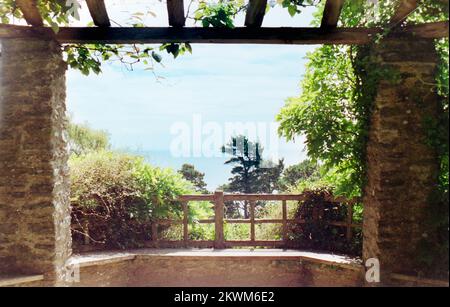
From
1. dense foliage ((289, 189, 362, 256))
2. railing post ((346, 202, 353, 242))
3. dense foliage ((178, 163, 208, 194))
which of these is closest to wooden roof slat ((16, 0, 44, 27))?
dense foliage ((289, 189, 362, 256))

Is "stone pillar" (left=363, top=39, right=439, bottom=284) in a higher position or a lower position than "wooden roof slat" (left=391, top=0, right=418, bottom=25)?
lower

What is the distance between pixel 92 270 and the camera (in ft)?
19.8

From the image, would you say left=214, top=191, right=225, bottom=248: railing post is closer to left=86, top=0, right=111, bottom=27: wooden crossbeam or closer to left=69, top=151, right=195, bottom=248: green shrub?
left=69, top=151, right=195, bottom=248: green shrub

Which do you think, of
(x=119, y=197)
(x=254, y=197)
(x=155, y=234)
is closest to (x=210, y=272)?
(x=155, y=234)

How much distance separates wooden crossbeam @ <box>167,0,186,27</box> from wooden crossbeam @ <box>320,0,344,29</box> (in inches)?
54.9

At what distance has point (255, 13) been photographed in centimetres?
437

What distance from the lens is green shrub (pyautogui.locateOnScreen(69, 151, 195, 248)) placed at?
682cm

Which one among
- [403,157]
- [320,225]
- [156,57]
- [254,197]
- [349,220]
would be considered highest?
[156,57]

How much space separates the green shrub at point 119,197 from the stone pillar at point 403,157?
3.56m

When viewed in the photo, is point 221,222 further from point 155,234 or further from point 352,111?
point 352,111

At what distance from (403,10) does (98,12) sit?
9.56ft

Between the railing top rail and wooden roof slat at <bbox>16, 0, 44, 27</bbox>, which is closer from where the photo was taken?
wooden roof slat at <bbox>16, 0, 44, 27</bbox>

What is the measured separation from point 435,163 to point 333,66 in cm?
170
